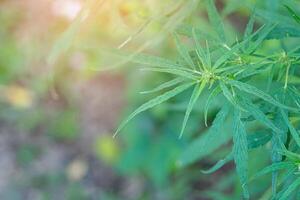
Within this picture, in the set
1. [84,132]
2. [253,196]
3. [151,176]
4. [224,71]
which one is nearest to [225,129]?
[253,196]

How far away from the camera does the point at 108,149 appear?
10.8 ft

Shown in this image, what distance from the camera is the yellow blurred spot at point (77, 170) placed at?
339cm

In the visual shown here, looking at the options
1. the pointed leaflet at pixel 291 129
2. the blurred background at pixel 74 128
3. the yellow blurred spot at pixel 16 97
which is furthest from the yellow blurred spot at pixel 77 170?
the pointed leaflet at pixel 291 129

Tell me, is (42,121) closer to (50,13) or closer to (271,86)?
(50,13)

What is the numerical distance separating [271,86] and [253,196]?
78 cm

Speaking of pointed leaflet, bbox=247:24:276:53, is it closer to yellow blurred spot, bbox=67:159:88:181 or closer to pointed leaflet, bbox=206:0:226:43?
pointed leaflet, bbox=206:0:226:43

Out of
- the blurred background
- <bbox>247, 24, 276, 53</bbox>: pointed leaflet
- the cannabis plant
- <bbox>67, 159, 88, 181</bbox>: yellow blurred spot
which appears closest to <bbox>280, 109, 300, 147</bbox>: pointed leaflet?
the cannabis plant

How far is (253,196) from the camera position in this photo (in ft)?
6.23

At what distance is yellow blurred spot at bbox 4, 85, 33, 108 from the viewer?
342 cm

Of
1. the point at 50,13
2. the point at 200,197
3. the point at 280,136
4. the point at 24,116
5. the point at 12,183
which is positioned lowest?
the point at 280,136

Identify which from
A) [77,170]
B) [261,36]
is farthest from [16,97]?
[261,36]

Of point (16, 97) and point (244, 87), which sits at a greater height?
point (16, 97)

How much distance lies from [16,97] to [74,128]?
13.3 inches

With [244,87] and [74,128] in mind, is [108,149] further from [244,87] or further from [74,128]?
→ [244,87]
